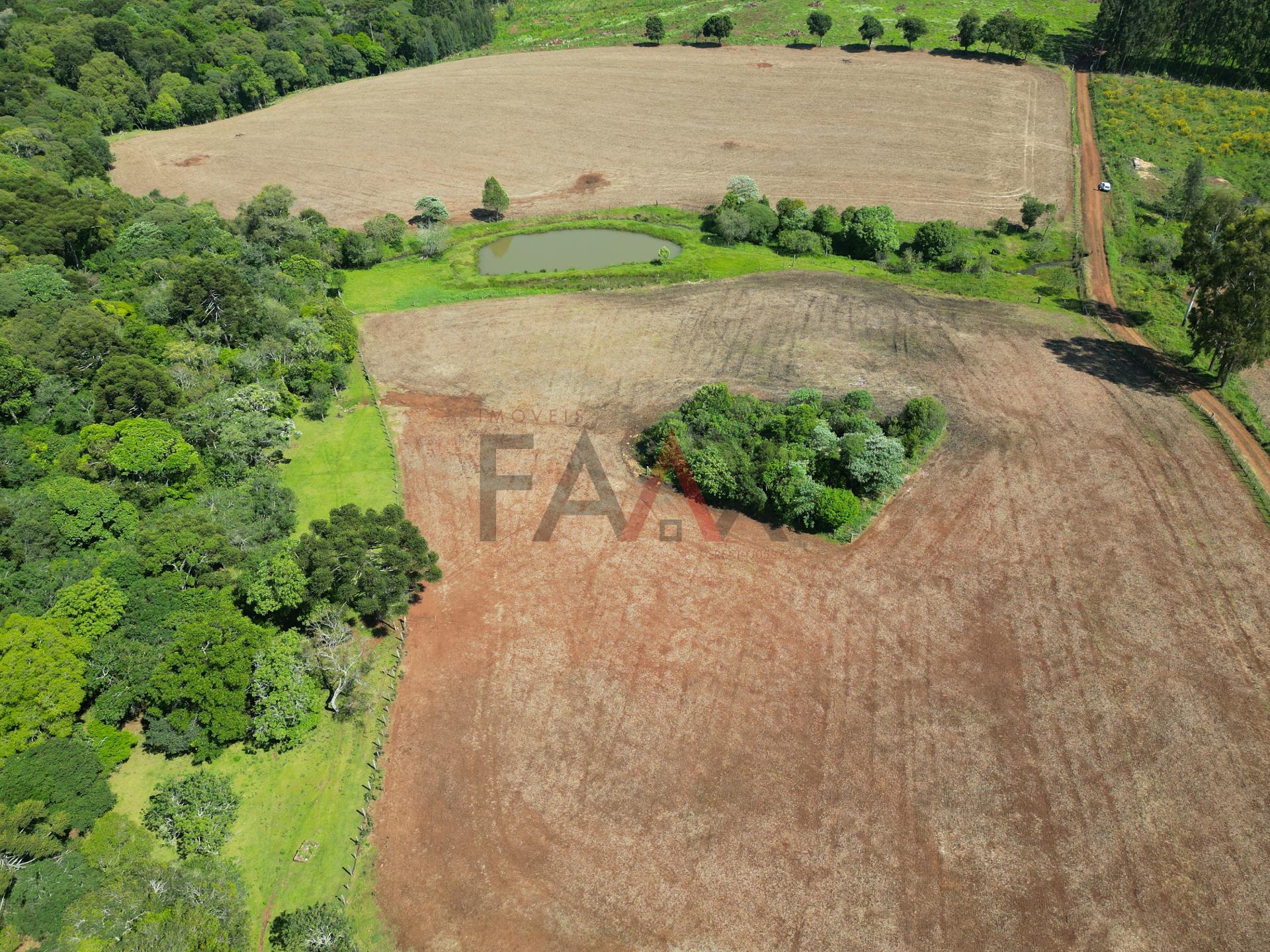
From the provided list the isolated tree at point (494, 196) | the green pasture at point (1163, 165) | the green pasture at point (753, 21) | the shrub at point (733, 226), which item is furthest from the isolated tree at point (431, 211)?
the green pasture at point (753, 21)

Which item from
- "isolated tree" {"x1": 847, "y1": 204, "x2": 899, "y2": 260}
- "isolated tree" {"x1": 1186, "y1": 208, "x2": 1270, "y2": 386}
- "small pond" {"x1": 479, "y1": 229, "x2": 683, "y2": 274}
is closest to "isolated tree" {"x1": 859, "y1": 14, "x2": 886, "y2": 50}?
"isolated tree" {"x1": 847, "y1": 204, "x2": 899, "y2": 260}

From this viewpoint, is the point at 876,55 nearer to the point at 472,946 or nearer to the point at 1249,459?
the point at 1249,459

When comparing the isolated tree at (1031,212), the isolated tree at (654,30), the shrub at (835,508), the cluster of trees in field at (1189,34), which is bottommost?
the shrub at (835,508)

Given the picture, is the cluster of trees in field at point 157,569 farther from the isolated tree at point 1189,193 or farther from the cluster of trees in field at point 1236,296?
the isolated tree at point 1189,193

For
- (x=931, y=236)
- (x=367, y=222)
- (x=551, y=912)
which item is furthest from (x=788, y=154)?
(x=551, y=912)

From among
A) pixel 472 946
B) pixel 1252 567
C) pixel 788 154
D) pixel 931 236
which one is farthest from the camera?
pixel 788 154

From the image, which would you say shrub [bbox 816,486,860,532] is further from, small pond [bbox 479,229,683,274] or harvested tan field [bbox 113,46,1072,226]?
harvested tan field [bbox 113,46,1072,226]

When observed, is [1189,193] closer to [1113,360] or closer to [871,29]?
[1113,360]
